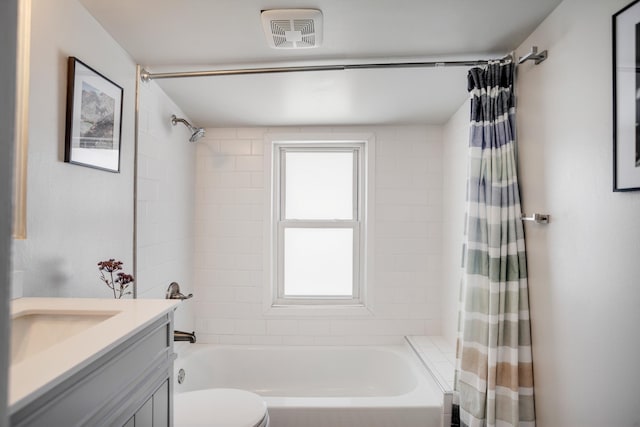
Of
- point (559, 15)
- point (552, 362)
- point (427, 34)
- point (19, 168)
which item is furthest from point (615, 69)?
point (19, 168)

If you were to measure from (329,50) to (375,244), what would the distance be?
1423 millimetres

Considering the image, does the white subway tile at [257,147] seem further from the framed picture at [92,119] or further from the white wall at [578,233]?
the white wall at [578,233]

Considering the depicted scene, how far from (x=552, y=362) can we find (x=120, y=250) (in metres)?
1.98

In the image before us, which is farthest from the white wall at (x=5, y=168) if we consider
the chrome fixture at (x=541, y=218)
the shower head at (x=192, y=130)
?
the shower head at (x=192, y=130)

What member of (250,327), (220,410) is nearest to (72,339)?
(220,410)

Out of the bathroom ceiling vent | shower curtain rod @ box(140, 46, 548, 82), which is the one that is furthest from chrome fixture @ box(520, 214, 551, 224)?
the bathroom ceiling vent

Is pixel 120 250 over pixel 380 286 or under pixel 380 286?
over

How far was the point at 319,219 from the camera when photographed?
2793 mm

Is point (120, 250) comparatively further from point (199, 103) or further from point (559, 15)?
point (559, 15)

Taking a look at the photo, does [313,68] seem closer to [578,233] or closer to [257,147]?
[257,147]

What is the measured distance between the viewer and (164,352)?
3.45 feet

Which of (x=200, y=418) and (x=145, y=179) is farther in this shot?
(x=145, y=179)

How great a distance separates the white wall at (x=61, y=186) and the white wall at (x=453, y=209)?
1972 mm

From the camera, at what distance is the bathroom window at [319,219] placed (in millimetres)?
2773
